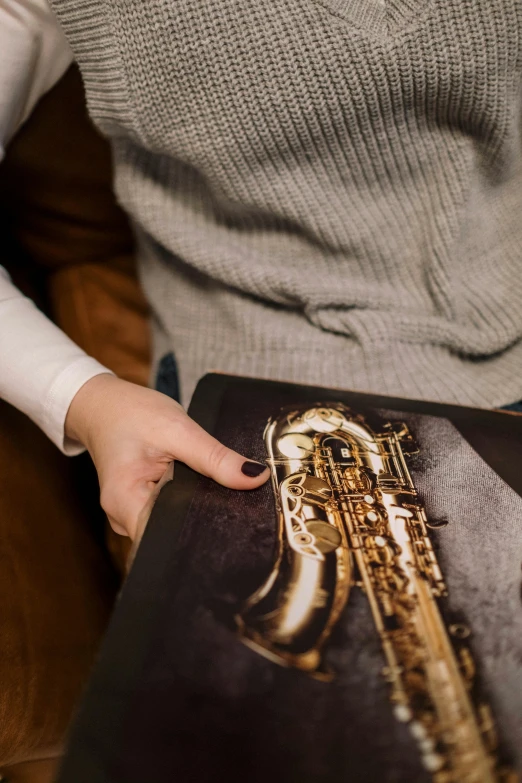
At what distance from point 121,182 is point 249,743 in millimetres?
505

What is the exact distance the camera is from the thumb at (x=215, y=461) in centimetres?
37

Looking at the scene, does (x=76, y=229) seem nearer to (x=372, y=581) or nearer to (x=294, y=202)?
(x=294, y=202)

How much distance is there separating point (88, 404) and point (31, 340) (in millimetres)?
82

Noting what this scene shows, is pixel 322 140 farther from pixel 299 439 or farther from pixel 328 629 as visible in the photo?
pixel 328 629

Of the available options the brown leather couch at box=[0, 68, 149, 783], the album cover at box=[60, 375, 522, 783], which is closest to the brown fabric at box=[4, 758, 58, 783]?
the brown leather couch at box=[0, 68, 149, 783]

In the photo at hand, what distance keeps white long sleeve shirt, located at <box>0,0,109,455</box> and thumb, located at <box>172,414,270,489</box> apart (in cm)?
12

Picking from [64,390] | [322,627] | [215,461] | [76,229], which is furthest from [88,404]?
[76,229]

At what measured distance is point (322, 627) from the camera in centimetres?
30

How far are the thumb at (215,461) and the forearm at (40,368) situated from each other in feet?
0.41

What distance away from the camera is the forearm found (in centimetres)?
45

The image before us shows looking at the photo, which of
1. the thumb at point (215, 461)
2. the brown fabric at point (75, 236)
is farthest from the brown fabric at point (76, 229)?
the thumb at point (215, 461)

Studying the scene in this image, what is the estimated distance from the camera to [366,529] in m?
0.35

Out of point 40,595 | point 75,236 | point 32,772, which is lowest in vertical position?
point 32,772

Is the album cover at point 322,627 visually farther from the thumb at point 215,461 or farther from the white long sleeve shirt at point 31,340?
the white long sleeve shirt at point 31,340
